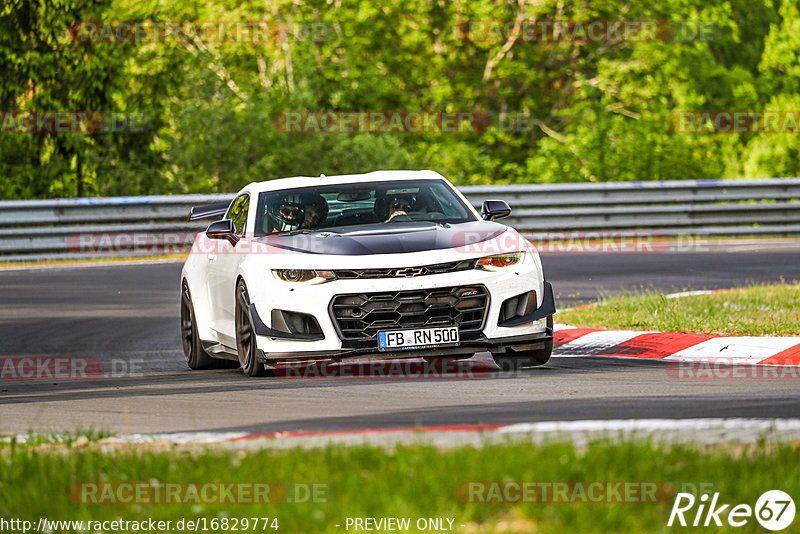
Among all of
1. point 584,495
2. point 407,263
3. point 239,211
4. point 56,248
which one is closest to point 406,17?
point 56,248

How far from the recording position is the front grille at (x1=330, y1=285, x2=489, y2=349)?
9.38 metres

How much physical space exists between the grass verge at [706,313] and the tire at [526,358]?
71.6 inches

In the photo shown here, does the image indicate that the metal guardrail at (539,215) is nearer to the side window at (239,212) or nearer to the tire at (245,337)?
the side window at (239,212)

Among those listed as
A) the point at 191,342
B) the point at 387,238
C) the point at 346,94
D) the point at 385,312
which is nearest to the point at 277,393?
the point at 385,312

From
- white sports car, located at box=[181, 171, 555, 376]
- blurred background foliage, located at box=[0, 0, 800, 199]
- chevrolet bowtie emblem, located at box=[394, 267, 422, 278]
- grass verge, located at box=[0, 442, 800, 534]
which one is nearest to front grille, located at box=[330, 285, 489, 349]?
white sports car, located at box=[181, 171, 555, 376]

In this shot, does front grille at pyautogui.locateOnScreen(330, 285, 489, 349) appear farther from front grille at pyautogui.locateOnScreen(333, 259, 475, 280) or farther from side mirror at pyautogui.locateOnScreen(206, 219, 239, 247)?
side mirror at pyautogui.locateOnScreen(206, 219, 239, 247)

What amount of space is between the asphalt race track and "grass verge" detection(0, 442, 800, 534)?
4.20ft

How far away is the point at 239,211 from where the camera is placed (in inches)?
461

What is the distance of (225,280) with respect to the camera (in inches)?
417

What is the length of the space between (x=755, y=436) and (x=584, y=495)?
136 cm

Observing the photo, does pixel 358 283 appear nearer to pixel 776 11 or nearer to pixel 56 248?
pixel 56 248

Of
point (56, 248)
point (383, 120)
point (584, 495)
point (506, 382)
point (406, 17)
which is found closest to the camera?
point (584, 495)

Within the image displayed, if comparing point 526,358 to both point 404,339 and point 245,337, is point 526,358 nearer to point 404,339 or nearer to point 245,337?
point 404,339

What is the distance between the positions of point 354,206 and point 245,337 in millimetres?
1422
